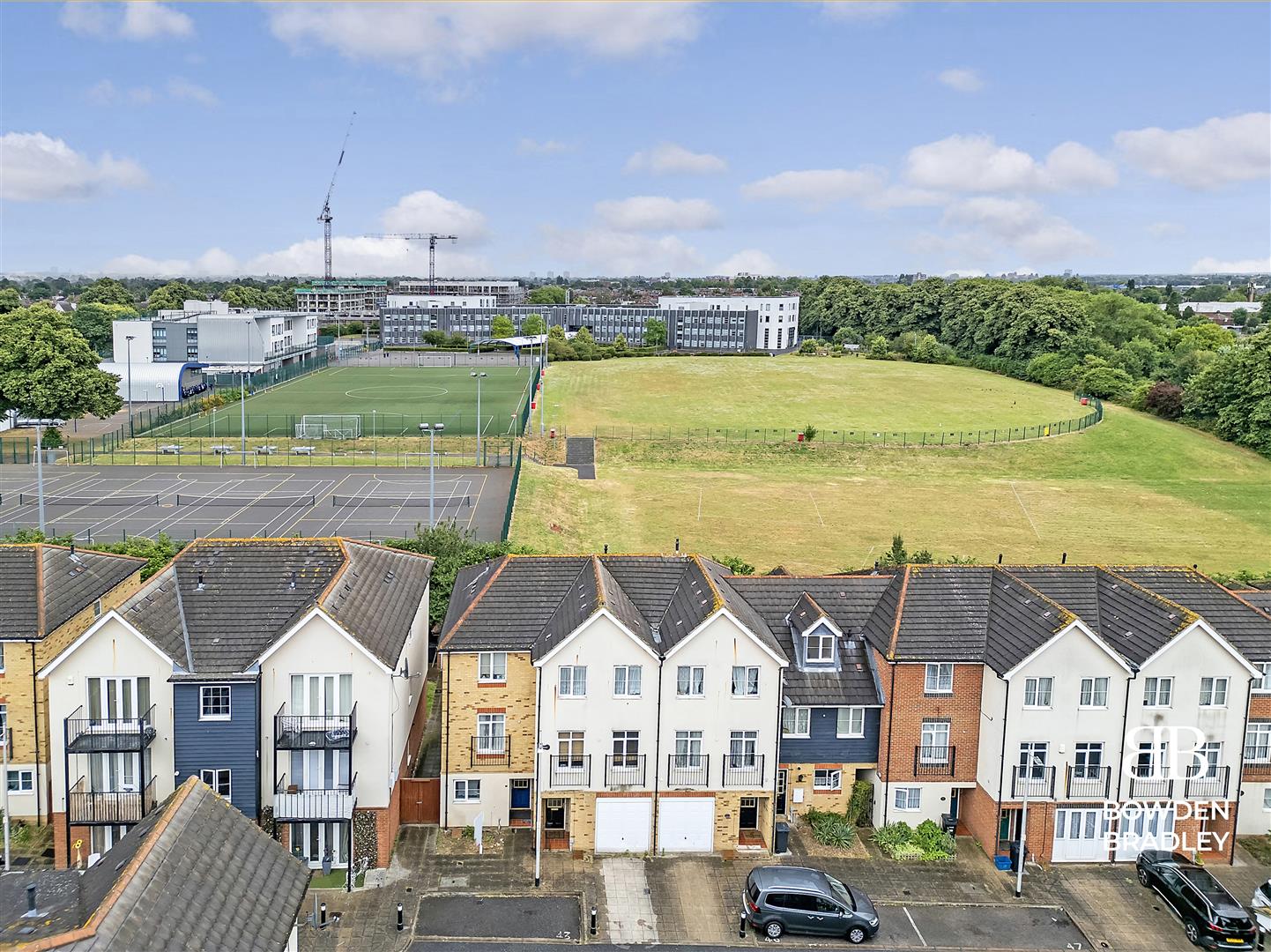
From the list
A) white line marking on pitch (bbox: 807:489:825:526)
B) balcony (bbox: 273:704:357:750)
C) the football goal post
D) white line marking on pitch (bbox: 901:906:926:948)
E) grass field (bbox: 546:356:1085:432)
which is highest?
grass field (bbox: 546:356:1085:432)

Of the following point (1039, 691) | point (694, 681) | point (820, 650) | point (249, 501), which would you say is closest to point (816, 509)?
point (249, 501)

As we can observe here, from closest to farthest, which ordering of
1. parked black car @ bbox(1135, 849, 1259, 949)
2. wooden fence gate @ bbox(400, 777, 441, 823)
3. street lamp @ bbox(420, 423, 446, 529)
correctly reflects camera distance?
parked black car @ bbox(1135, 849, 1259, 949), wooden fence gate @ bbox(400, 777, 441, 823), street lamp @ bbox(420, 423, 446, 529)

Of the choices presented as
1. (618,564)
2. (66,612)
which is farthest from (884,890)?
(66,612)

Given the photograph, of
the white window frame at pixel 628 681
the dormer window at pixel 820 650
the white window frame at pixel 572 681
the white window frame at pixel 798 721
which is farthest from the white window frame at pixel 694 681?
the dormer window at pixel 820 650

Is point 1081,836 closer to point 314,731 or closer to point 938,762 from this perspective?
point 938,762

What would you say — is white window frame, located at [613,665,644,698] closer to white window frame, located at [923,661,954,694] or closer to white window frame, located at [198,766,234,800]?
white window frame, located at [923,661,954,694]

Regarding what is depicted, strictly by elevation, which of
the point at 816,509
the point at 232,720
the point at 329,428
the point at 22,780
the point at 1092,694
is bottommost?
the point at 22,780

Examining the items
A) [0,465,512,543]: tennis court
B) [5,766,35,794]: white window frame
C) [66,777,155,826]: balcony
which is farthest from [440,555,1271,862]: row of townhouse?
[0,465,512,543]: tennis court
